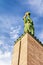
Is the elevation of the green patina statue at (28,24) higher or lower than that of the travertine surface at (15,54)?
higher

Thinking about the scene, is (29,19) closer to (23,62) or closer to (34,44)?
(34,44)

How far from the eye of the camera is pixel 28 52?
1830 cm

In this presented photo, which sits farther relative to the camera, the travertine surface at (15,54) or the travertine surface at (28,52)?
the travertine surface at (15,54)

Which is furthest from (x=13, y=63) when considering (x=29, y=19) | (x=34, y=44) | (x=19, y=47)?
(x=29, y=19)

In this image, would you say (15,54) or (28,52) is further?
(15,54)

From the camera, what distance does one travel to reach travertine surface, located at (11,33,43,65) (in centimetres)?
1803

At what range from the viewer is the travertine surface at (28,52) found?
18.0 metres

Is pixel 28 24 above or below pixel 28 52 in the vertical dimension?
above

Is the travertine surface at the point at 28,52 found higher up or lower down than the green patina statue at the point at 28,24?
lower down

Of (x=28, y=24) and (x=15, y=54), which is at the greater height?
(x=28, y=24)

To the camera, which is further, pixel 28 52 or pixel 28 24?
pixel 28 24

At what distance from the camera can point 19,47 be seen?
20031 mm

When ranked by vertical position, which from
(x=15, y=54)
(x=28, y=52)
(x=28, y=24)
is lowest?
(x=28, y=52)

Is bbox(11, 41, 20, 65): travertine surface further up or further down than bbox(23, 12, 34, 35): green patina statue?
further down
